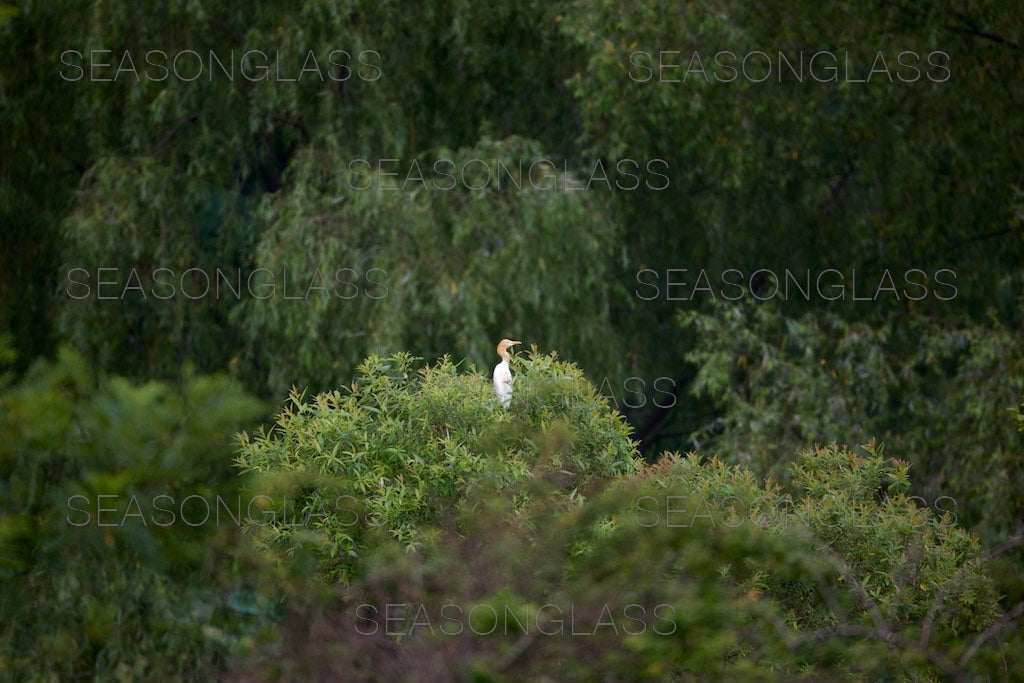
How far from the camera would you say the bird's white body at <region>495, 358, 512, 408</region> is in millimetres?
7402

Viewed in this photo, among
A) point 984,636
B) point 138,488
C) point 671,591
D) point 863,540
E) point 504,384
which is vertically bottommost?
point 863,540

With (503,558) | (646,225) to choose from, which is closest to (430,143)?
(646,225)

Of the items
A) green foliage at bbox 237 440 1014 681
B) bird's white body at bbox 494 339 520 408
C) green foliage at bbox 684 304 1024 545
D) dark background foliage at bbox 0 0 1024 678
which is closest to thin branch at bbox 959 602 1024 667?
green foliage at bbox 237 440 1014 681

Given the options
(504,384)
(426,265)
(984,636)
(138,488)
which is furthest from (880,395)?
(138,488)

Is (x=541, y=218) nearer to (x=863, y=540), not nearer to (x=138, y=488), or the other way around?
(x=863, y=540)

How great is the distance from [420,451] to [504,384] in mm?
773

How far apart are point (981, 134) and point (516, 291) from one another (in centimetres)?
471

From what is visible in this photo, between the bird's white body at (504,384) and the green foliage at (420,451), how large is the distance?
0.19ft

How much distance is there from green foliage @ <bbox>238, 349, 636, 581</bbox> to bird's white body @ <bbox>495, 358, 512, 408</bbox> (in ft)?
0.19

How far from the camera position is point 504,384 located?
763 cm

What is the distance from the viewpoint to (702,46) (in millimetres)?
12008

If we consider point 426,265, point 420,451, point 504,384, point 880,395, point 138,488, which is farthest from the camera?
point 880,395

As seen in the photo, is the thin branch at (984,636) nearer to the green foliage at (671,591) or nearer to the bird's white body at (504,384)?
the green foliage at (671,591)

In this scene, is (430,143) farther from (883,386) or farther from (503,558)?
(503,558)
